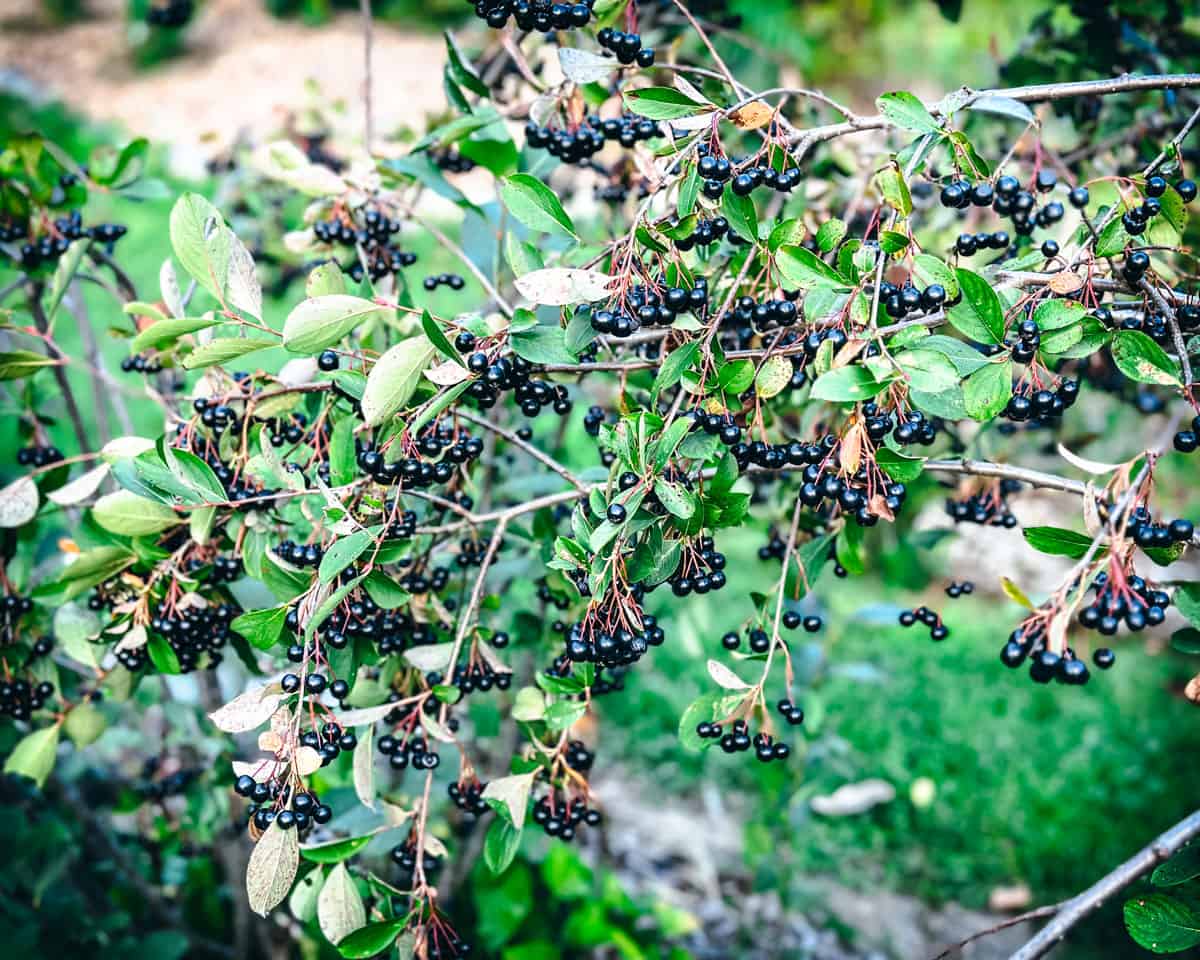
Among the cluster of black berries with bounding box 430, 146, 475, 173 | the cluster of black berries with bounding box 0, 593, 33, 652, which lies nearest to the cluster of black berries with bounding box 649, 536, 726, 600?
the cluster of black berries with bounding box 430, 146, 475, 173

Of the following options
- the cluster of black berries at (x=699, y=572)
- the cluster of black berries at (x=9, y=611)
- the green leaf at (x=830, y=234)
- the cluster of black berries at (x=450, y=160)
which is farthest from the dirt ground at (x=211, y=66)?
the cluster of black berries at (x=699, y=572)

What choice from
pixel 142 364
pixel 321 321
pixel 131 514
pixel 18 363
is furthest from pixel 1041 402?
pixel 18 363

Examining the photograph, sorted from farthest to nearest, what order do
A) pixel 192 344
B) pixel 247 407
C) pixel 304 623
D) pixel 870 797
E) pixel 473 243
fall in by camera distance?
pixel 870 797 → pixel 473 243 → pixel 192 344 → pixel 247 407 → pixel 304 623

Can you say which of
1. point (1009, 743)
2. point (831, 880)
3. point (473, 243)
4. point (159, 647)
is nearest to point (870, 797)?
point (831, 880)

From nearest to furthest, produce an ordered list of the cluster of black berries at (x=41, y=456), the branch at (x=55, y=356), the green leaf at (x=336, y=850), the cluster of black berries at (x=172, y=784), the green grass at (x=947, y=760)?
the green leaf at (x=336, y=850) → the cluster of black berries at (x=41, y=456) → the branch at (x=55, y=356) → the cluster of black berries at (x=172, y=784) → the green grass at (x=947, y=760)

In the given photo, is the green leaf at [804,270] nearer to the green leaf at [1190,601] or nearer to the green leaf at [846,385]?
the green leaf at [846,385]

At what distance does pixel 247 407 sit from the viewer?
1415 millimetres

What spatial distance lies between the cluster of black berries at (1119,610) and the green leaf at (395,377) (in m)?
0.85

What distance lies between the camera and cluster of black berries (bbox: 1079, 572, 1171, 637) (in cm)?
105

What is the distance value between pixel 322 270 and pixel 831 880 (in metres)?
2.99

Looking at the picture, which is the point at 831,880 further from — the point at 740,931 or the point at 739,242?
the point at 739,242

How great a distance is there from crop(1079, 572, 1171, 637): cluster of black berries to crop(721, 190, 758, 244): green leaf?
63 centimetres

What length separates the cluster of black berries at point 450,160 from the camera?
6.53 ft

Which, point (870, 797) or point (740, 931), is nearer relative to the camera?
point (740, 931)
